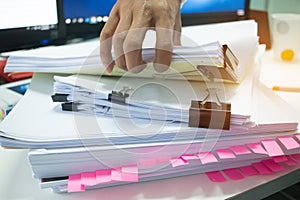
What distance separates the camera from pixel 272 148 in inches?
17.0

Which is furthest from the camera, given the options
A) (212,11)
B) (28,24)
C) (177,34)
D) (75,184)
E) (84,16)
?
(212,11)

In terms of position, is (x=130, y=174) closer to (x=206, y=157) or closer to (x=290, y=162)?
(x=206, y=157)

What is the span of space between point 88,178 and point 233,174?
0.18 meters

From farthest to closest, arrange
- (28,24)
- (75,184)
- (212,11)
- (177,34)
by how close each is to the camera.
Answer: (212,11), (28,24), (177,34), (75,184)

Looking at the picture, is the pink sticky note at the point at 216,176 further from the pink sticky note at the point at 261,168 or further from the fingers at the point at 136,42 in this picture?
the fingers at the point at 136,42

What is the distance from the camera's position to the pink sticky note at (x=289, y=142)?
0.43 m

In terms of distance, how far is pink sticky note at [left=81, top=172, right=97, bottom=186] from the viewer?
396 millimetres

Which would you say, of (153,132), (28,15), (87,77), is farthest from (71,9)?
(153,132)

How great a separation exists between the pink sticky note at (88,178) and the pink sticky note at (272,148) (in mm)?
206

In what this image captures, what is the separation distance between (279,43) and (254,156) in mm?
558

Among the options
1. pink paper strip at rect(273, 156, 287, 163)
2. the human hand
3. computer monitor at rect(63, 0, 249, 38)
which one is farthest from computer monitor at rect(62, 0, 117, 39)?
pink paper strip at rect(273, 156, 287, 163)

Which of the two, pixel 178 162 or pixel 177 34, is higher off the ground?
pixel 177 34

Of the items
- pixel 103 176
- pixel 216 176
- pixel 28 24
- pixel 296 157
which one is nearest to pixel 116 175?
pixel 103 176

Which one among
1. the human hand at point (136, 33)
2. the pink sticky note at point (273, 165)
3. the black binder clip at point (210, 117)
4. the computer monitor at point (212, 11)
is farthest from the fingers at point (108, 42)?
the computer monitor at point (212, 11)
